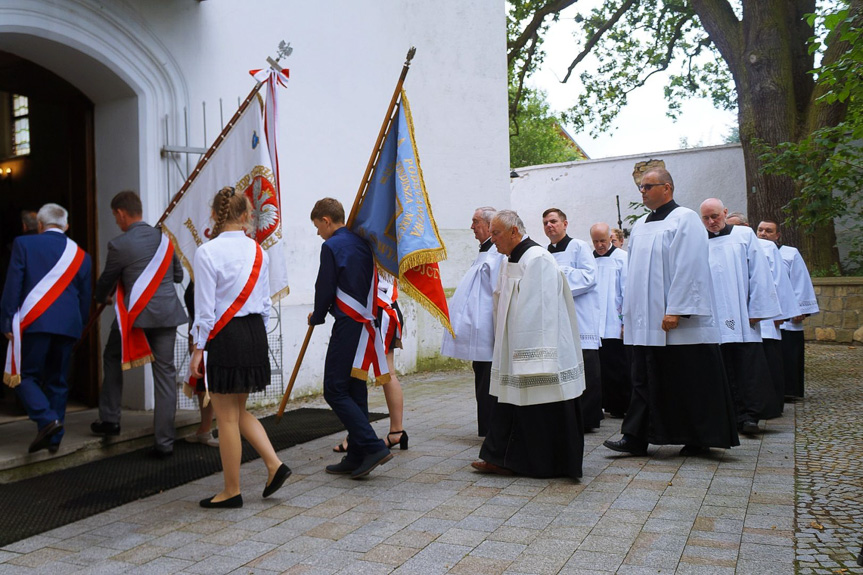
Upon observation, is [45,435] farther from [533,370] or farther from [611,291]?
[611,291]

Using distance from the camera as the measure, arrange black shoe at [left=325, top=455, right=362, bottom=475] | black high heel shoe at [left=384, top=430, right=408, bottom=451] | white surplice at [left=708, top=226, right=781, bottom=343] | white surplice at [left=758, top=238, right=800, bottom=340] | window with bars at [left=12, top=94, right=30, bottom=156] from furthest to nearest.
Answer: window with bars at [left=12, top=94, right=30, bottom=156], white surplice at [left=758, top=238, right=800, bottom=340], white surplice at [left=708, top=226, right=781, bottom=343], black high heel shoe at [left=384, top=430, right=408, bottom=451], black shoe at [left=325, top=455, right=362, bottom=475]

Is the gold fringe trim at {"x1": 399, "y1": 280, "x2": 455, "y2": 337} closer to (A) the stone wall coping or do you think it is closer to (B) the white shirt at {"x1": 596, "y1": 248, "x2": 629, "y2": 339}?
(B) the white shirt at {"x1": 596, "y1": 248, "x2": 629, "y2": 339}

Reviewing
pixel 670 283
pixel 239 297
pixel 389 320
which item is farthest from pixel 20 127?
pixel 670 283

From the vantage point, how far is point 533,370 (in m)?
5.12

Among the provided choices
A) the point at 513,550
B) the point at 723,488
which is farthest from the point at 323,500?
the point at 723,488

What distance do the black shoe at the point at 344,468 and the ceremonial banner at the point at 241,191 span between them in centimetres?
146

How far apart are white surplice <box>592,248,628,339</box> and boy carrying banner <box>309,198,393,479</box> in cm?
308

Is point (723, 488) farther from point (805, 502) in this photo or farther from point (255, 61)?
point (255, 61)

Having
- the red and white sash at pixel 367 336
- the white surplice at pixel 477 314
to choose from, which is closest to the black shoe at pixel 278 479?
the red and white sash at pixel 367 336

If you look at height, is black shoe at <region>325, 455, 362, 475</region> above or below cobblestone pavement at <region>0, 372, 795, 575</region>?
above

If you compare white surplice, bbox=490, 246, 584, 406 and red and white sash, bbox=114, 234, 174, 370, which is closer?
white surplice, bbox=490, 246, 584, 406

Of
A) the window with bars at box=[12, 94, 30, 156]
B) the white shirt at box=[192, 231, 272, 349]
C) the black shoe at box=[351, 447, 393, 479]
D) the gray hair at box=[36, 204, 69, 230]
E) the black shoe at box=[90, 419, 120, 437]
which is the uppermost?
the window with bars at box=[12, 94, 30, 156]

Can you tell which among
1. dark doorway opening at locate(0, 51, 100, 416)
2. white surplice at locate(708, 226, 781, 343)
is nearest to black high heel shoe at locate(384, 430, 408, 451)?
white surplice at locate(708, 226, 781, 343)

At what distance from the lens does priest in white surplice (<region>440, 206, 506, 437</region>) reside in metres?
6.41
